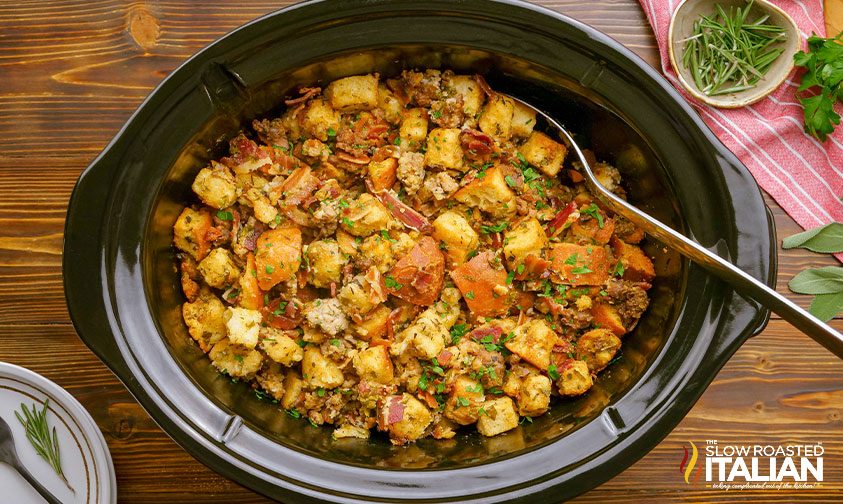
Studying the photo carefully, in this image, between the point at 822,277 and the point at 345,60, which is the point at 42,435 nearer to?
the point at 345,60

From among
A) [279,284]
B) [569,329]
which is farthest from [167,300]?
[569,329]

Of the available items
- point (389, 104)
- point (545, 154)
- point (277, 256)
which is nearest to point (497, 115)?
point (545, 154)

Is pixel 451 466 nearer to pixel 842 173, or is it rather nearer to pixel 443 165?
pixel 443 165

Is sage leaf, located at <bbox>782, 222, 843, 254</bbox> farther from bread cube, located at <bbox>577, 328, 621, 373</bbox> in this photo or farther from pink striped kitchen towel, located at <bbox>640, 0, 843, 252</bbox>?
bread cube, located at <bbox>577, 328, 621, 373</bbox>

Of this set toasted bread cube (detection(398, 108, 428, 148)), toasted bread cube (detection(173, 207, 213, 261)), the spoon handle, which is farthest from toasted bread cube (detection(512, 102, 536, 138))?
the spoon handle

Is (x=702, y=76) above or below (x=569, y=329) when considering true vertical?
above

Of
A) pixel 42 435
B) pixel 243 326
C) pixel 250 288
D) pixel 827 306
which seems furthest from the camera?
pixel 827 306

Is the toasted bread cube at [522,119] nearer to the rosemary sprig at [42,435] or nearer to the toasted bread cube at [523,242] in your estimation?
the toasted bread cube at [523,242]
